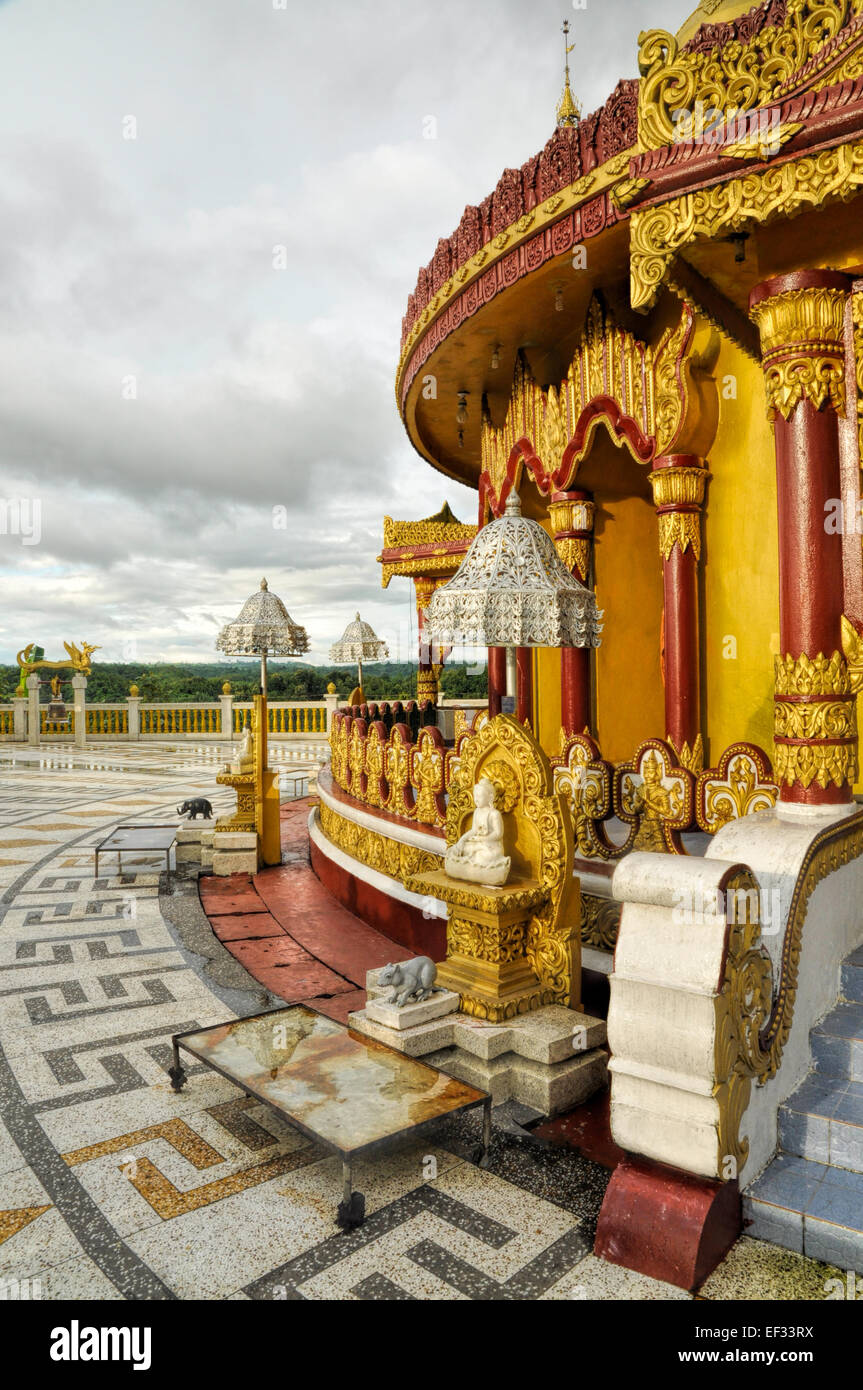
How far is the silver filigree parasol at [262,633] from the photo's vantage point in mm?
8875

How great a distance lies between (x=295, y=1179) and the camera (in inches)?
129

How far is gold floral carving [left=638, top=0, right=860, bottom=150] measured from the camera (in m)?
3.31

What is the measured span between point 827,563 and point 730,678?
7.63 feet

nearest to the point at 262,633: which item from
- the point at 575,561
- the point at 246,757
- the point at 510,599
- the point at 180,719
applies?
the point at 246,757

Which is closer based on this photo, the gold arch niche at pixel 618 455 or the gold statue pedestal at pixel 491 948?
the gold statue pedestal at pixel 491 948

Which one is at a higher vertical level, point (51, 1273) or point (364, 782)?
point (364, 782)

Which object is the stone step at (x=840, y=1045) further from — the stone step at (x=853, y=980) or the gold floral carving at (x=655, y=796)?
the gold floral carving at (x=655, y=796)

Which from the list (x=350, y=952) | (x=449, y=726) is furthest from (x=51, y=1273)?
(x=449, y=726)

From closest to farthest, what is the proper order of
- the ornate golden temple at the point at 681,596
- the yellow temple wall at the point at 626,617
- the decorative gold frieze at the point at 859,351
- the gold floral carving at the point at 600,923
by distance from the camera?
the ornate golden temple at the point at 681,596 < the decorative gold frieze at the point at 859,351 < the gold floral carving at the point at 600,923 < the yellow temple wall at the point at 626,617

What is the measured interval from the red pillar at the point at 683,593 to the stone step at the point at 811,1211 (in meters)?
3.34

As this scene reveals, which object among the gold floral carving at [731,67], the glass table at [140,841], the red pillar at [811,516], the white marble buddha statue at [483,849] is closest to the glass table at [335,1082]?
the white marble buddha statue at [483,849]

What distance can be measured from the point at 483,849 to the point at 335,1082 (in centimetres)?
140

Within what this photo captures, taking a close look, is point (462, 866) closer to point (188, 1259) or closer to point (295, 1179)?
point (295, 1179)

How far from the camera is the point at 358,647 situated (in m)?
19.6
